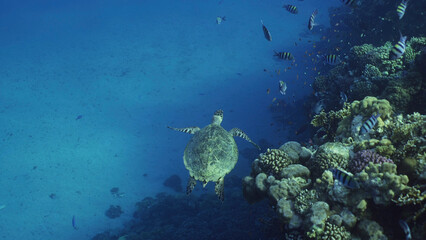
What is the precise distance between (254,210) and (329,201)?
234 inches

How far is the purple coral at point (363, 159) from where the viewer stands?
3527 millimetres

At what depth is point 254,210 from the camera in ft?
29.4

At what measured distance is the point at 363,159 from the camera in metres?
3.69

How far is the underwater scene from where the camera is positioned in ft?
12.0

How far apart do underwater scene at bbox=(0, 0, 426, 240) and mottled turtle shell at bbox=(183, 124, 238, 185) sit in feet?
0.14

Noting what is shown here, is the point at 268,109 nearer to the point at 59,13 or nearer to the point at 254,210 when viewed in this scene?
the point at 254,210

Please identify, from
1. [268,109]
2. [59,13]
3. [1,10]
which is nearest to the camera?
[268,109]

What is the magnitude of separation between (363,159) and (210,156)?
139 inches

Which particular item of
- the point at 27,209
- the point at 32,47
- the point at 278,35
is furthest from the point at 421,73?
the point at 32,47

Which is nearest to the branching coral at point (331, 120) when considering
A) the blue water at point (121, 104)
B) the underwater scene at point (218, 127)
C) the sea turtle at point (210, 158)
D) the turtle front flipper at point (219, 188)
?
the underwater scene at point (218, 127)

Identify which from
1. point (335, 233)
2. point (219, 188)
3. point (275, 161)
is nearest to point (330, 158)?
point (275, 161)

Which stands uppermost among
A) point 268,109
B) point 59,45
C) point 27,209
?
point 268,109

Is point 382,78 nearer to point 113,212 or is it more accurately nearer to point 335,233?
point 335,233

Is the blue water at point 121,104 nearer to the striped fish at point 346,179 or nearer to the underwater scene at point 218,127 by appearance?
the underwater scene at point 218,127
